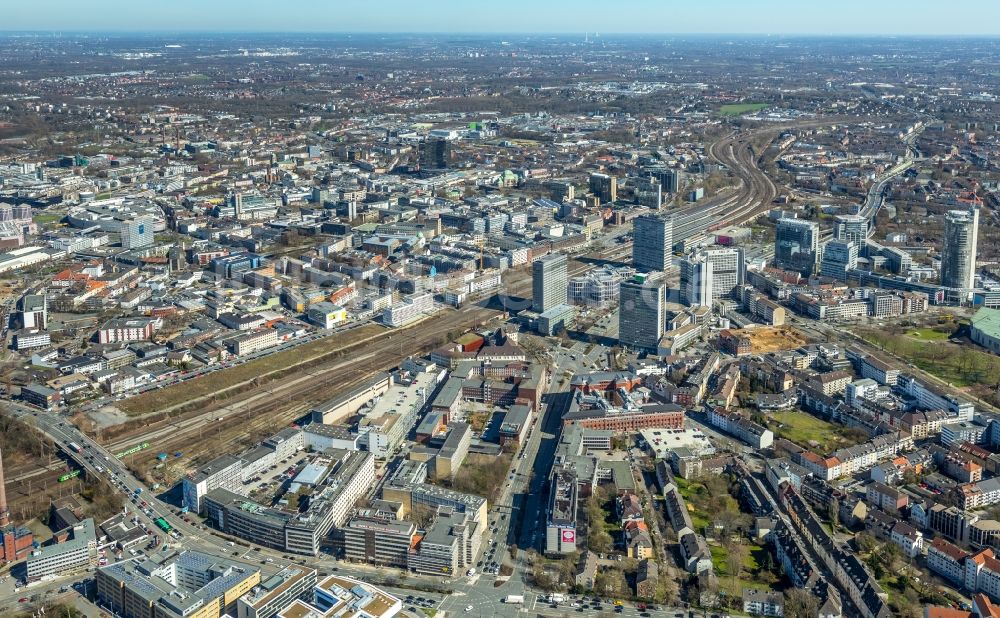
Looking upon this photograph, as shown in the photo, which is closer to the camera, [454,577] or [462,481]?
[454,577]

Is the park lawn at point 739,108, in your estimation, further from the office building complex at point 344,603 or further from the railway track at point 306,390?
the office building complex at point 344,603

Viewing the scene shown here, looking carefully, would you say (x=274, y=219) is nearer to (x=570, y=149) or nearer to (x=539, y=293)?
(x=539, y=293)

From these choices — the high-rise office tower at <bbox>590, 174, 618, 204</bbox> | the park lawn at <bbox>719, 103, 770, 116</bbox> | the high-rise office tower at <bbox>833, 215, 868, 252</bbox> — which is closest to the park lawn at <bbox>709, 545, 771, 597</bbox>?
the high-rise office tower at <bbox>833, 215, 868, 252</bbox>

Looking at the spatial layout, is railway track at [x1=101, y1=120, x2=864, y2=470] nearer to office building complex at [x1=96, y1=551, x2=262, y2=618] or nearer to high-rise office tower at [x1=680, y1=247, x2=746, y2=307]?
high-rise office tower at [x1=680, y1=247, x2=746, y2=307]

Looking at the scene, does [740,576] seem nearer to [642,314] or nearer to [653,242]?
[642,314]

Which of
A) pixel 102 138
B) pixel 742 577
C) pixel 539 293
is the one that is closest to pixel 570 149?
pixel 102 138

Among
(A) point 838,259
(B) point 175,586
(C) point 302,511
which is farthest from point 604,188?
(B) point 175,586
